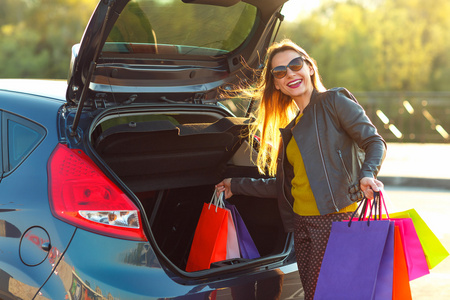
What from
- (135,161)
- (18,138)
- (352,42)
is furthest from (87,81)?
(352,42)

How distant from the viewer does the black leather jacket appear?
257 cm

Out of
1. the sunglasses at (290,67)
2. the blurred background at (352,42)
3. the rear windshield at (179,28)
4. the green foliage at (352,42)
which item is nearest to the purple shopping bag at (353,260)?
the sunglasses at (290,67)

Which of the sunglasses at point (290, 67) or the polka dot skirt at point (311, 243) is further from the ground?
the sunglasses at point (290, 67)

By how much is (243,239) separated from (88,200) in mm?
1025

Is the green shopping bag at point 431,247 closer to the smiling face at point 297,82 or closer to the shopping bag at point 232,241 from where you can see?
the smiling face at point 297,82

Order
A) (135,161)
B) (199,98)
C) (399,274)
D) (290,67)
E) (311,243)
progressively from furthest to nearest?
(199,98), (135,161), (290,67), (311,243), (399,274)

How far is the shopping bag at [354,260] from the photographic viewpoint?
2.29 meters

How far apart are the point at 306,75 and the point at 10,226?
148 centimetres

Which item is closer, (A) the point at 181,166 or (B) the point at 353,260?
(B) the point at 353,260

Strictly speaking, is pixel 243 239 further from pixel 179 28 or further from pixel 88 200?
pixel 179 28

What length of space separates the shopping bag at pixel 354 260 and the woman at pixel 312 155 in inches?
6.1

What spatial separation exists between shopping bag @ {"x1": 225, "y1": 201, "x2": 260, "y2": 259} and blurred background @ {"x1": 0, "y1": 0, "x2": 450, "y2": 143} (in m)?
26.4

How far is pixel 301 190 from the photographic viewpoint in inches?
109

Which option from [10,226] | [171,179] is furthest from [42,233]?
[171,179]
